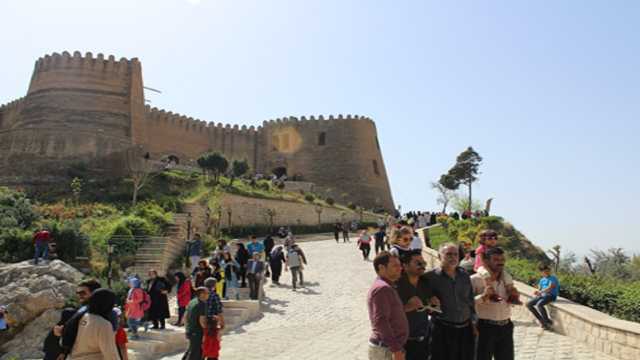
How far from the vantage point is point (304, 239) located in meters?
25.5

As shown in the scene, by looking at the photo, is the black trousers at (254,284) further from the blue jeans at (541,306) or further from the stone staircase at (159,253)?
the blue jeans at (541,306)

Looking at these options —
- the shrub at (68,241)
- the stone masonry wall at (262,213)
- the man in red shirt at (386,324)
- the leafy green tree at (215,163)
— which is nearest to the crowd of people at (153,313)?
the man in red shirt at (386,324)

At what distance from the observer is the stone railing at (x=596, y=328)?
20.6 ft

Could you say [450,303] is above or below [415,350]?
above

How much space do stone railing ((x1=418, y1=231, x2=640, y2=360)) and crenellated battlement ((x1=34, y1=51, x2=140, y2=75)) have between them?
30.0m

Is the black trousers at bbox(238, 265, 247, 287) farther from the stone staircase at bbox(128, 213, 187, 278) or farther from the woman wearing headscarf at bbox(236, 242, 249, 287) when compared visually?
the stone staircase at bbox(128, 213, 187, 278)

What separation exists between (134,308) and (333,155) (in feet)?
118

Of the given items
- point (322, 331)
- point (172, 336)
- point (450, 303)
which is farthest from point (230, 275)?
point (450, 303)

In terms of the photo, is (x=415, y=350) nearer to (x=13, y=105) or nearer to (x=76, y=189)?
(x=76, y=189)

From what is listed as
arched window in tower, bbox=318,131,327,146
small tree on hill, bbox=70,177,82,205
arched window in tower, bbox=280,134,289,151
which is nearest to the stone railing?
small tree on hill, bbox=70,177,82,205

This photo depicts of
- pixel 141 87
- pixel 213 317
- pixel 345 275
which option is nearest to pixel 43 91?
pixel 141 87

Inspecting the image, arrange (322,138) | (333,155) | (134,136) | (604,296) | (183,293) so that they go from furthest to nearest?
(322,138), (333,155), (134,136), (183,293), (604,296)

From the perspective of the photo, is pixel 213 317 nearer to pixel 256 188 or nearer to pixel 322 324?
pixel 322 324

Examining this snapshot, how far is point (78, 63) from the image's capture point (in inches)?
1248
